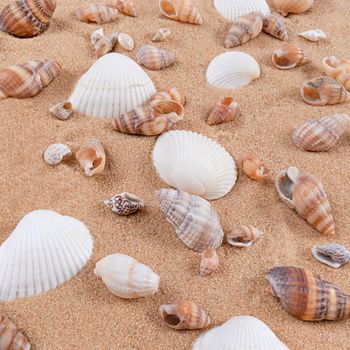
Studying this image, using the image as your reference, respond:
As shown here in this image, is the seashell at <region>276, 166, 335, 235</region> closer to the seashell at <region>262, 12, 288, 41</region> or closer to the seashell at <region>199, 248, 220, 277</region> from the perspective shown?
the seashell at <region>199, 248, 220, 277</region>

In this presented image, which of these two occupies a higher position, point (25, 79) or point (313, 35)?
point (25, 79)

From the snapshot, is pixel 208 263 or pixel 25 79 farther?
pixel 25 79

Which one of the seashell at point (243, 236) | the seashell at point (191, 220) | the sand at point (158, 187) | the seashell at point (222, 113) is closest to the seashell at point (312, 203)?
the sand at point (158, 187)

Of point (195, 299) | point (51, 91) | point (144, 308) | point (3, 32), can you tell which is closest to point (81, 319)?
point (144, 308)

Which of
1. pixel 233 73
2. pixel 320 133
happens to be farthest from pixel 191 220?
pixel 233 73

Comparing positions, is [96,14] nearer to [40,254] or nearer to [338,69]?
[338,69]

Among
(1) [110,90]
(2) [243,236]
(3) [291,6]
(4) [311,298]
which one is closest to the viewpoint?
(4) [311,298]

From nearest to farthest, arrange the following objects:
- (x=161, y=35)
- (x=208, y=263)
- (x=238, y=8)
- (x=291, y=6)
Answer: (x=208, y=263) → (x=161, y=35) → (x=238, y=8) → (x=291, y=6)
